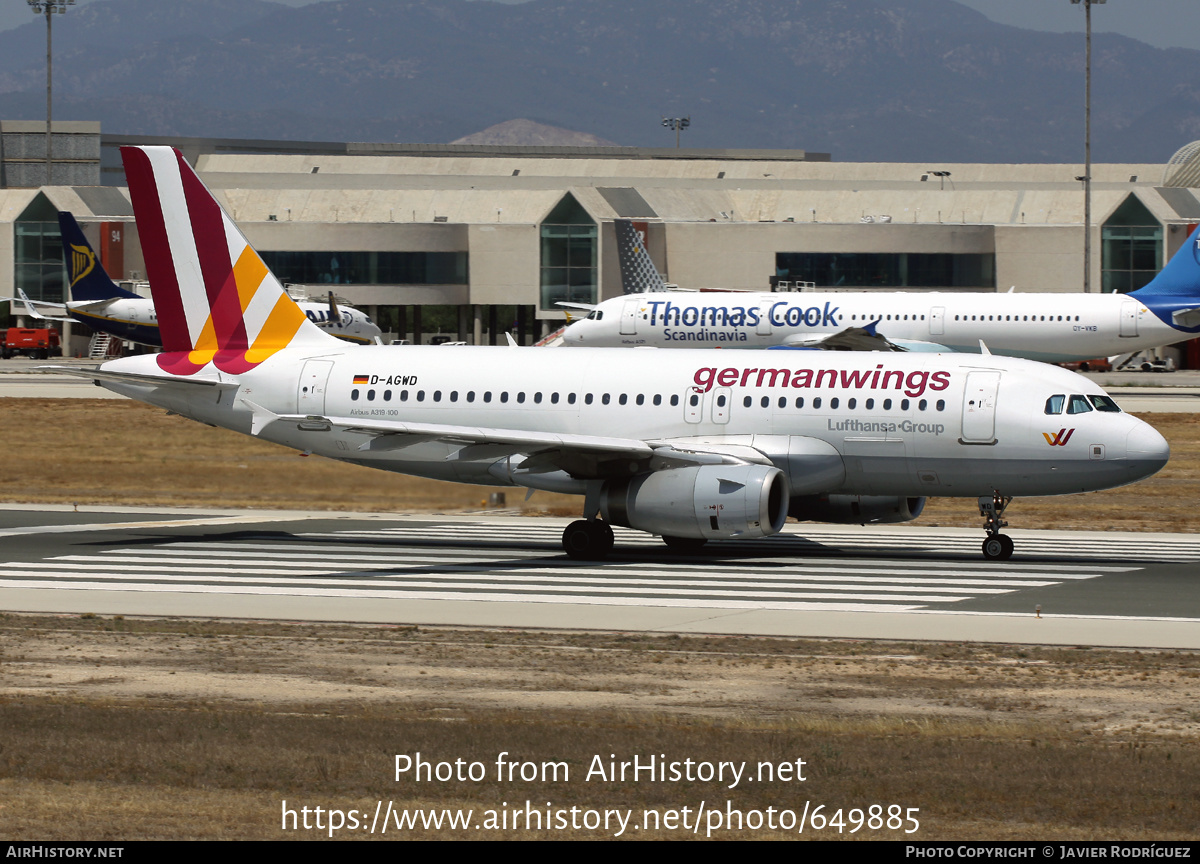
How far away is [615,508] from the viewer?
3117cm

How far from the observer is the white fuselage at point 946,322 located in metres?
77.6

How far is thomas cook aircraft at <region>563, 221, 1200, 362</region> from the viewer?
254 ft

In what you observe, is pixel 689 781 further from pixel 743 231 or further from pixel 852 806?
pixel 743 231

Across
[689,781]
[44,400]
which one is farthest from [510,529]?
[44,400]

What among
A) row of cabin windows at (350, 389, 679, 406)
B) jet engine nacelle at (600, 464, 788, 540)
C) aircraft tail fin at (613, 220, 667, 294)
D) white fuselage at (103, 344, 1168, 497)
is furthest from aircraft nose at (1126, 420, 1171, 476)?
aircraft tail fin at (613, 220, 667, 294)

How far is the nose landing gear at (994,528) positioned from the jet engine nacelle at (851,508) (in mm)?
1375

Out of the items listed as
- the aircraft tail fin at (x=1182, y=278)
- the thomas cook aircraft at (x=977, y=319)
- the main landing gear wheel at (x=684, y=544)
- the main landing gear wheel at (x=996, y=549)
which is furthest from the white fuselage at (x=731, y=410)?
the aircraft tail fin at (x=1182, y=278)

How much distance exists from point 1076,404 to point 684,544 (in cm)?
805

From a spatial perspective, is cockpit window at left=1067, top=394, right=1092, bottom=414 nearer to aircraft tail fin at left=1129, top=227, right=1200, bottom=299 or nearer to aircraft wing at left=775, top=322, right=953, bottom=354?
aircraft wing at left=775, top=322, right=953, bottom=354

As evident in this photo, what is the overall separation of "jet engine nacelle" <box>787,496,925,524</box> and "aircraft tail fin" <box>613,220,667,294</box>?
210 feet

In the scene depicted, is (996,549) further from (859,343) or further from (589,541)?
(859,343)

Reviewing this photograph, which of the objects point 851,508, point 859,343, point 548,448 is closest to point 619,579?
point 548,448

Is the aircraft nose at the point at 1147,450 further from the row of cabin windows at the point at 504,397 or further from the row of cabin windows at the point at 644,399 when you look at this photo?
the row of cabin windows at the point at 504,397
